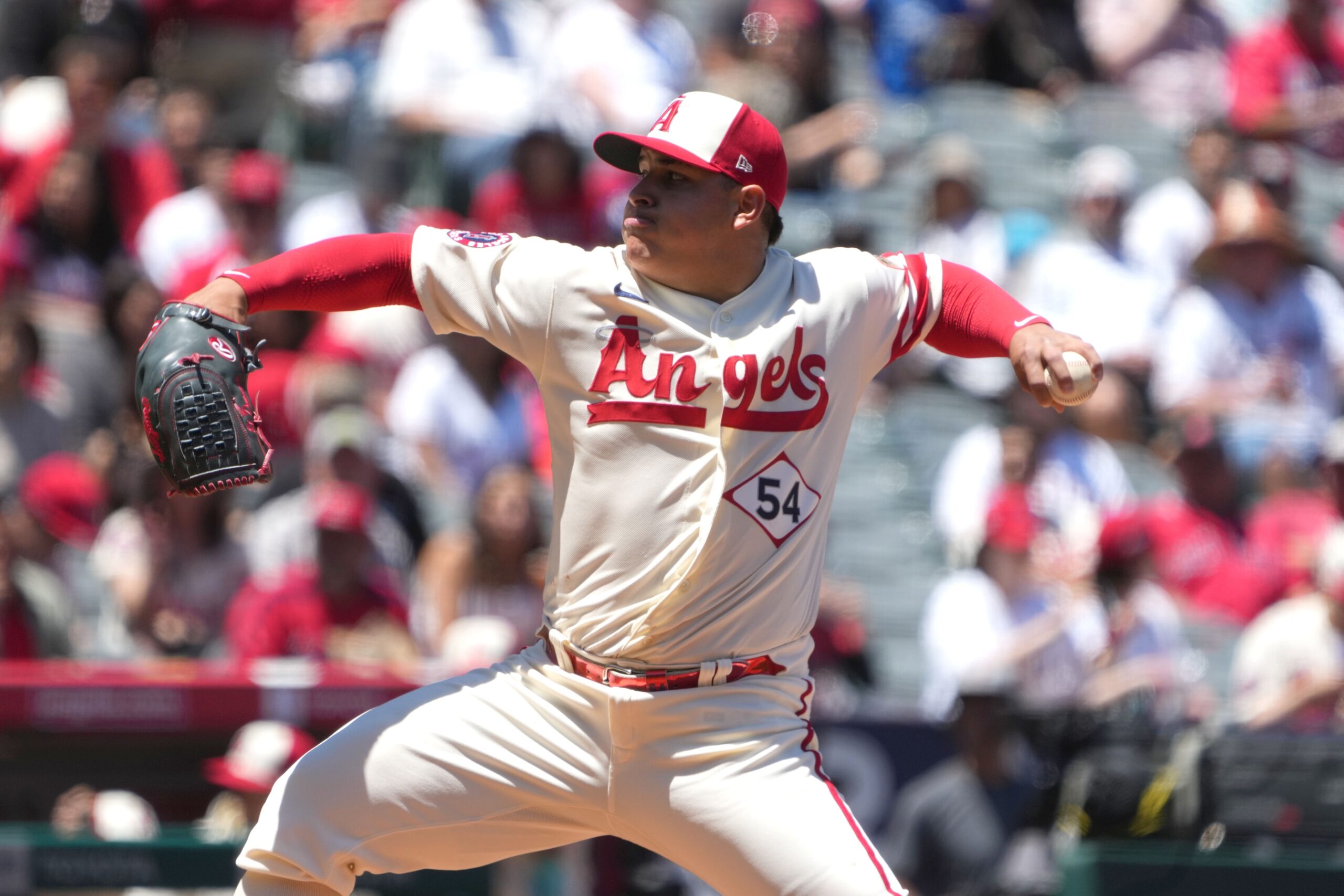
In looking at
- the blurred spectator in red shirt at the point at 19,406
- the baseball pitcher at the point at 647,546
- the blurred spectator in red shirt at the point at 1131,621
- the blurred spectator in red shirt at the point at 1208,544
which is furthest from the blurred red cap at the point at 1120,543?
the blurred spectator in red shirt at the point at 19,406

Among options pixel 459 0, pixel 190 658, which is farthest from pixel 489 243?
pixel 459 0

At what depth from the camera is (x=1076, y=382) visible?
3.11 m

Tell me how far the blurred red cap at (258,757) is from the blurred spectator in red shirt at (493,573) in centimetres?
87

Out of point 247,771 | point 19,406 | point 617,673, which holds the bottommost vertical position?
point 247,771

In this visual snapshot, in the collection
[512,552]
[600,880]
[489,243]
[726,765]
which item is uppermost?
[489,243]

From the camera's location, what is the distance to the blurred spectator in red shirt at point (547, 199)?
7734 mm

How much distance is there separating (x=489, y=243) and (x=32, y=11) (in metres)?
5.77

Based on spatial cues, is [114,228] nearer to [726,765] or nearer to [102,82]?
[102,82]

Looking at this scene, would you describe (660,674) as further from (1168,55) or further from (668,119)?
(1168,55)

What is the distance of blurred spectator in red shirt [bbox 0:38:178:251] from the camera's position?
299 inches

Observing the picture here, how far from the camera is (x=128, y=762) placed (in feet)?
17.5

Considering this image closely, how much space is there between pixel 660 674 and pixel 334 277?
962mm

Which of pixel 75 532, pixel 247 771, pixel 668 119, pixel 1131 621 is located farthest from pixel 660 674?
pixel 75 532

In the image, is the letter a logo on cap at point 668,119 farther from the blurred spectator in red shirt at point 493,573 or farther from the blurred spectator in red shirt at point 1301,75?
the blurred spectator in red shirt at point 1301,75
